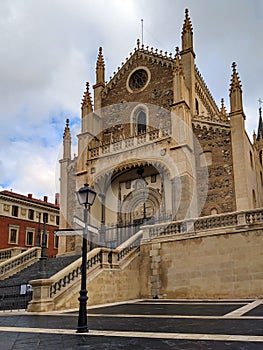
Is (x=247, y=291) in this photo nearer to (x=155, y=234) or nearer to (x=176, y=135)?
(x=155, y=234)

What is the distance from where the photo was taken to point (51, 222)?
48.1 m

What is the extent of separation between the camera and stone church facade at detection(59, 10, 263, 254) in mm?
24500

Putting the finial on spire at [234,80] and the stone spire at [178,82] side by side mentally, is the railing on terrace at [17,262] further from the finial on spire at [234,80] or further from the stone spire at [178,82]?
the finial on spire at [234,80]

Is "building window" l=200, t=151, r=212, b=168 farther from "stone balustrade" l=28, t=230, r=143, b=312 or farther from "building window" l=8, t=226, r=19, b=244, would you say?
"building window" l=8, t=226, r=19, b=244

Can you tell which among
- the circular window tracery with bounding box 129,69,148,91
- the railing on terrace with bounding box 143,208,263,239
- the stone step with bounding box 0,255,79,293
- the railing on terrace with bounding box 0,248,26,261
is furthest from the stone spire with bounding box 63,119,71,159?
the railing on terrace with bounding box 143,208,263,239

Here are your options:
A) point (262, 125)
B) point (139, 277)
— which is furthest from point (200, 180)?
point (262, 125)

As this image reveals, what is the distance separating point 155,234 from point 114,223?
344 inches

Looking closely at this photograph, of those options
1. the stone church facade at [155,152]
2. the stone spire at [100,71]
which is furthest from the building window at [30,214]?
the stone spire at [100,71]

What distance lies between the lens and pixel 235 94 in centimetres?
2528

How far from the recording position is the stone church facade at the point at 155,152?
2450 cm

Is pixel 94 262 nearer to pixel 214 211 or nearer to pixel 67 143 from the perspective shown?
pixel 214 211

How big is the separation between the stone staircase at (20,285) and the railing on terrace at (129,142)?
934cm

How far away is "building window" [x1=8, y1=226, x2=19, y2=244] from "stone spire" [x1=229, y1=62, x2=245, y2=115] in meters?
27.3

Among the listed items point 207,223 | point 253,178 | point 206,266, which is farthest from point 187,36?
point 206,266
